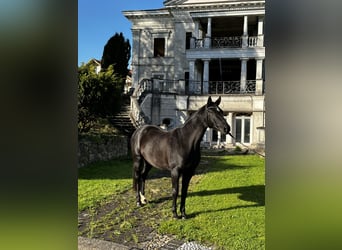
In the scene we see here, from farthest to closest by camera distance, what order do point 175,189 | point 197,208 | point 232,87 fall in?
point 232,87 < point 197,208 < point 175,189

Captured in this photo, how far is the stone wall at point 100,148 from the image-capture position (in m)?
10.2

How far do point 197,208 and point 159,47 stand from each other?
22.0m

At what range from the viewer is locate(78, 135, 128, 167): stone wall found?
10.2 meters

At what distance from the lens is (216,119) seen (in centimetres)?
467

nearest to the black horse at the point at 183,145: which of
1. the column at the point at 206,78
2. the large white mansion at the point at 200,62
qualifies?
the large white mansion at the point at 200,62

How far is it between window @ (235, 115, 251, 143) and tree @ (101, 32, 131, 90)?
1054 centimetres

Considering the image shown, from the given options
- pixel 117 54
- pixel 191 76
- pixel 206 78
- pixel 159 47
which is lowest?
pixel 206 78

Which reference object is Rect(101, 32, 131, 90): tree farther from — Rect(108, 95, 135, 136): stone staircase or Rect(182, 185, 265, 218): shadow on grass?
Rect(182, 185, 265, 218): shadow on grass

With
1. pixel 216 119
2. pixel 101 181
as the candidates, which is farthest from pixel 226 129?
pixel 101 181

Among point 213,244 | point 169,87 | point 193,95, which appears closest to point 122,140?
point 193,95

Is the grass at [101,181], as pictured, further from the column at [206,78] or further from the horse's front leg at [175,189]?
the column at [206,78]

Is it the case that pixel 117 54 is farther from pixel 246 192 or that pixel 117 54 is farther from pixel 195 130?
pixel 195 130

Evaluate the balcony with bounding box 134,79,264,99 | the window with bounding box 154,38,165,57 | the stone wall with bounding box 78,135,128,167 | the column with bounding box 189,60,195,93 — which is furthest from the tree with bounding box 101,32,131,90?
the stone wall with bounding box 78,135,128,167
